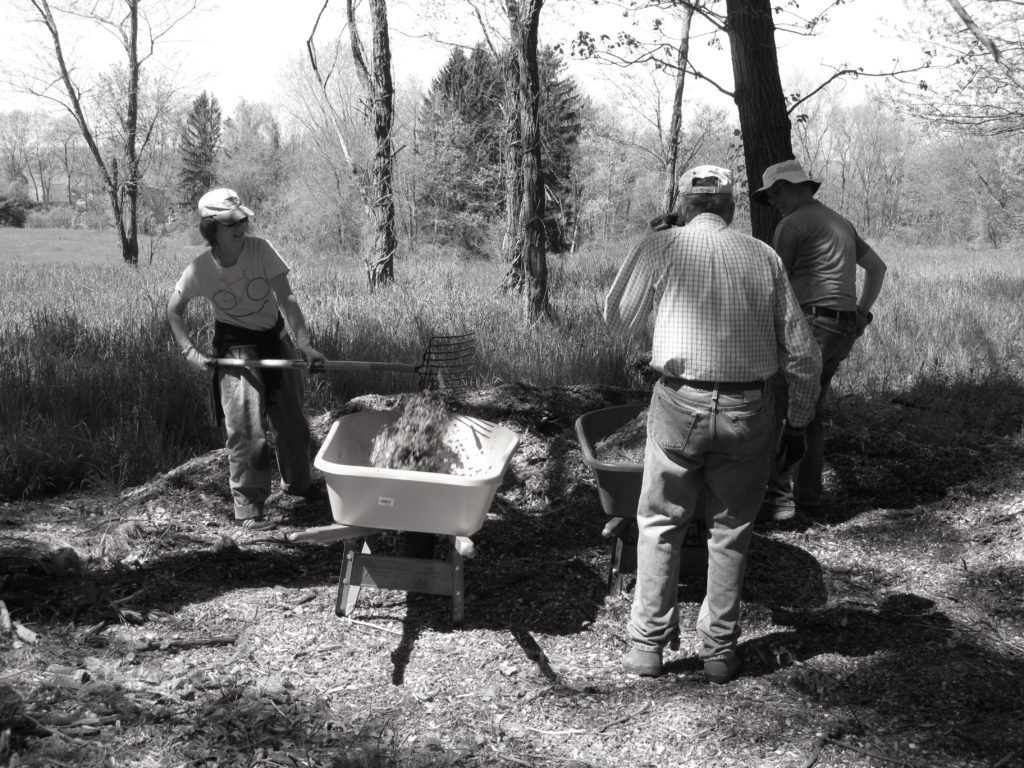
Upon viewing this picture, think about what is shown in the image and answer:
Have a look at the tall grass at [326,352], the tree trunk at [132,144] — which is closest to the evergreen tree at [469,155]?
the tree trunk at [132,144]

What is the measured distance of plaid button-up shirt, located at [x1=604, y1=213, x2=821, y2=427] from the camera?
2955 mm

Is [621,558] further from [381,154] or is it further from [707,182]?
[381,154]

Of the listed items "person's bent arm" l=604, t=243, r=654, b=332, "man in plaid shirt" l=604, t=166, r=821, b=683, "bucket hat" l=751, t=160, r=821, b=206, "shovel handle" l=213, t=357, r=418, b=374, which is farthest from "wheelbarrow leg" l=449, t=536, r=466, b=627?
"bucket hat" l=751, t=160, r=821, b=206

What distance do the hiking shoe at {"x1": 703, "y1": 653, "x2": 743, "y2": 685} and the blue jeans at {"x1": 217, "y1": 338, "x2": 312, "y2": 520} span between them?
252 centimetres

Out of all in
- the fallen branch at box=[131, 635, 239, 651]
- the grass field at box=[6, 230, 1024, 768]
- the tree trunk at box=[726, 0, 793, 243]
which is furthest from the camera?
the tree trunk at box=[726, 0, 793, 243]

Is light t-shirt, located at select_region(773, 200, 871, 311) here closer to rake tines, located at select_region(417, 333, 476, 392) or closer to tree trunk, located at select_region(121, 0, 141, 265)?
rake tines, located at select_region(417, 333, 476, 392)

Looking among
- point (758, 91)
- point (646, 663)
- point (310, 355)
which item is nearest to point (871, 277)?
point (758, 91)

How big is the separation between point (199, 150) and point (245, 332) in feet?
223

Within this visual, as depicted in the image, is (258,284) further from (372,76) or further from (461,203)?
(461,203)

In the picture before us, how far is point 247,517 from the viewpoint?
480cm

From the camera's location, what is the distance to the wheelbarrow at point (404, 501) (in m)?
3.26

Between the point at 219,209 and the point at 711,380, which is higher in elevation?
the point at 219,209

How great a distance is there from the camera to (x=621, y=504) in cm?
362

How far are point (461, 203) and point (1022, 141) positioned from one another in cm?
2203
